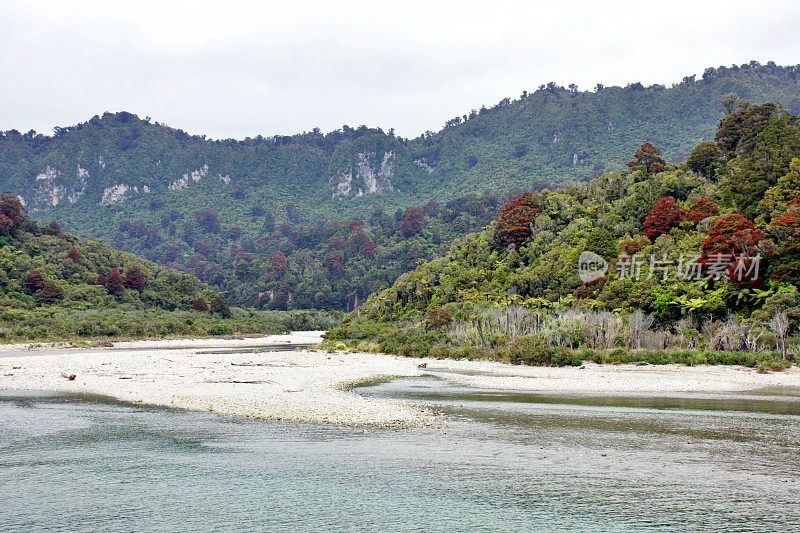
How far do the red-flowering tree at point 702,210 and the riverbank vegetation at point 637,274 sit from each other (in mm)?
145

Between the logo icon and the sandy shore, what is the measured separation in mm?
19793

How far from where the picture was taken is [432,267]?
101m

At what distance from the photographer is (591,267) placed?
3145 inches

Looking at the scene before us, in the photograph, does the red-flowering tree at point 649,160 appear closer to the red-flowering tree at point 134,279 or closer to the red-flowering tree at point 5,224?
the red-flowering tree at point 134,279

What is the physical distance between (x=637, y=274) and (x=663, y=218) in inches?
388

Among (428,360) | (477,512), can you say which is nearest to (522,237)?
(428,360)

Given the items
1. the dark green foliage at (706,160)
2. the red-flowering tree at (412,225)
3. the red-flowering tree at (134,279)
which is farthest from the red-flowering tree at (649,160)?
the red-flowering tree at (412,225)

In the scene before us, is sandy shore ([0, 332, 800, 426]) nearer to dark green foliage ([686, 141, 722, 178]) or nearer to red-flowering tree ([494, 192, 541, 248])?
red-flowering tree ([494, 192, 541, 248])

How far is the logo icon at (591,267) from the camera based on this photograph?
78.4 m

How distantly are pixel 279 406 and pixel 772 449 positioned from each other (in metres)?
21.4

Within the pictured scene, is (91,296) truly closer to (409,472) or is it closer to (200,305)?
(200,305)

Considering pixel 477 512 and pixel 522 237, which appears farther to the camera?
pixel 522 237

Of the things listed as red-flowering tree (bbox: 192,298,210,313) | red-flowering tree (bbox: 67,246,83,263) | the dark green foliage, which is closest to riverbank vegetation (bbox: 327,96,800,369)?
the dark green foliage

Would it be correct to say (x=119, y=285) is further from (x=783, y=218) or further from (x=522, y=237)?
(x=783, y=218)
